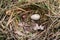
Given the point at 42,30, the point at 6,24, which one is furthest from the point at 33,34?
the point at 6,24

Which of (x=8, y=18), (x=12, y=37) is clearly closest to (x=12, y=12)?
(x=8, y=18)

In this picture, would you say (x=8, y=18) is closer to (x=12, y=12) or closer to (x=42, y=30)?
(x=12, y=12)

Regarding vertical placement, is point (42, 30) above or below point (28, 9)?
below

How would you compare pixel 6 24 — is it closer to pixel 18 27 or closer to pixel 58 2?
pixel 18 27

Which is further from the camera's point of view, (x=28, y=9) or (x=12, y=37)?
(x=28, y=9)

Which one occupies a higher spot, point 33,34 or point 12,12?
point 12,12

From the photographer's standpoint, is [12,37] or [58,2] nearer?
[12,37]
